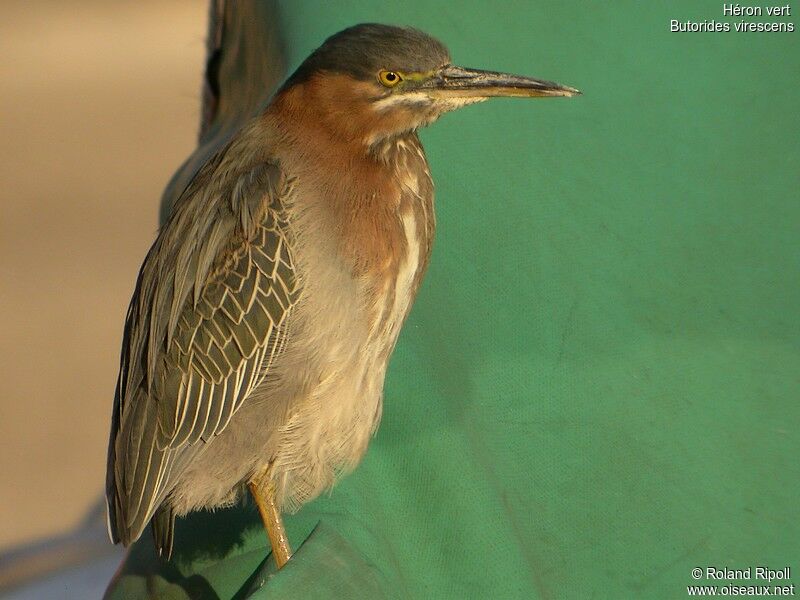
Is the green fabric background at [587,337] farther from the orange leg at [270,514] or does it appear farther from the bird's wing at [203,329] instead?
the bird's wing at [203,329]

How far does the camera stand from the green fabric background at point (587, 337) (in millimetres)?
2363

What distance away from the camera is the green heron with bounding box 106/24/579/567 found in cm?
205

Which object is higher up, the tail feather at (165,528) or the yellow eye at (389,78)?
the yellow eye at (389,78)

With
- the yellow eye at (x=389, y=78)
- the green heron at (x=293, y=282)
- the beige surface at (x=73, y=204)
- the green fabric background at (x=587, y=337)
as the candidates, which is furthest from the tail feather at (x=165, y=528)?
the beige surface at (x=73, y=204)

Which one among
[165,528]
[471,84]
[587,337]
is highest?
[471,84]

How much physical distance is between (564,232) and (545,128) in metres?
0.27

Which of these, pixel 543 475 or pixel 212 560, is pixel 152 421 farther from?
pixel 543 475

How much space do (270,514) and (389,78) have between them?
0.91 metres

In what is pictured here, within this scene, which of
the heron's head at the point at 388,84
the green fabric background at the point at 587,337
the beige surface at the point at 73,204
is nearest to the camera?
the heron's head at the point at 388,84

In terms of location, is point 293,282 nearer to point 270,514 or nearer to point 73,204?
point 270,514

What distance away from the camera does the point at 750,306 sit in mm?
2484

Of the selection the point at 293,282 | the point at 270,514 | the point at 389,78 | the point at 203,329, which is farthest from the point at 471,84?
the point at 270,514

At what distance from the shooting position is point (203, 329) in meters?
2.09

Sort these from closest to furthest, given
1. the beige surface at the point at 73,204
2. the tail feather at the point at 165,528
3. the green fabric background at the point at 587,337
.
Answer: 1. the tail feather at the point at 165,528
2. the green fabric background at the point at 587,337
3. the beige surface at the point at 73,204
